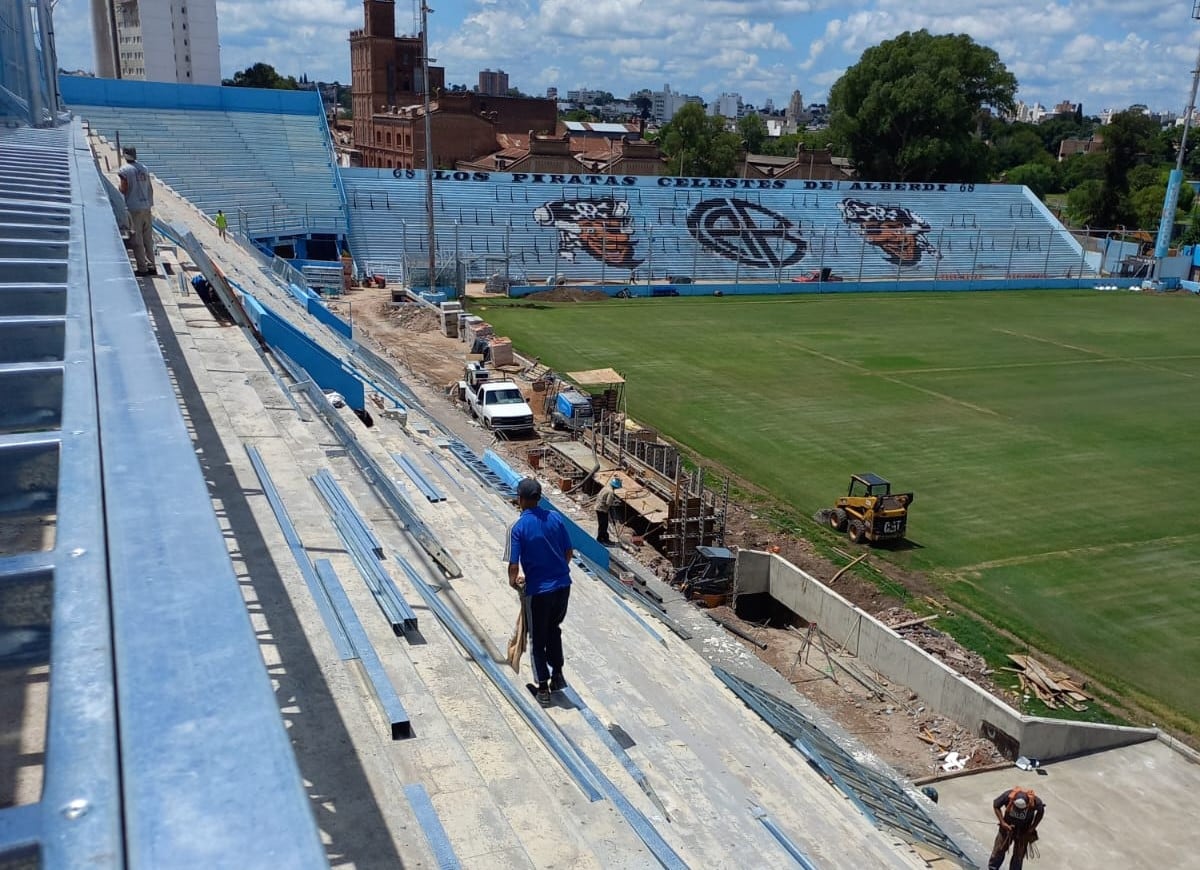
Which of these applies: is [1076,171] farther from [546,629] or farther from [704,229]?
[546,629]

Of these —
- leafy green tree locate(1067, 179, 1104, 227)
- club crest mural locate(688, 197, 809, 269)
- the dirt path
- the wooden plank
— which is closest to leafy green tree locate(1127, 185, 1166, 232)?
leafy green tree locate(1067, 179, 1104, 227)

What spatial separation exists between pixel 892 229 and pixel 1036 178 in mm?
62577

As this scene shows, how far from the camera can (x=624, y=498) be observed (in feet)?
63.2

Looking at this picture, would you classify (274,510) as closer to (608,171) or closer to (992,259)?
(992,259)

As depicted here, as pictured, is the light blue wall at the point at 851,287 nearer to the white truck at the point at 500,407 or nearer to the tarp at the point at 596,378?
the white truck at the point at 500,407

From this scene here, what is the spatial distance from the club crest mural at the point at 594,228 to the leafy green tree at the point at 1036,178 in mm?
71872

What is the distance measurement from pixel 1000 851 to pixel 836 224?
176 ft

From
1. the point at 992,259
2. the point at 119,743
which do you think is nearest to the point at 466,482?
the point at 119,743

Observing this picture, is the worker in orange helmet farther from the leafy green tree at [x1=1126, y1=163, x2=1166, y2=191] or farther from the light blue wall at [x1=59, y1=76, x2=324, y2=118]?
the leafy green tree at [x1=1126, y1=163, x2=1166, y2=191]

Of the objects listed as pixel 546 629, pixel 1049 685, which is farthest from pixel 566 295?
pixel 546 629

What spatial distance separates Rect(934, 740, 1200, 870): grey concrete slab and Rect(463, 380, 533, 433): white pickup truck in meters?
15.1

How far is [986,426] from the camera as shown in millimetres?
26438

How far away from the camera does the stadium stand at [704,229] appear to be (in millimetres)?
51688

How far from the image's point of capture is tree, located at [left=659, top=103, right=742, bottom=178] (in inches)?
3327
